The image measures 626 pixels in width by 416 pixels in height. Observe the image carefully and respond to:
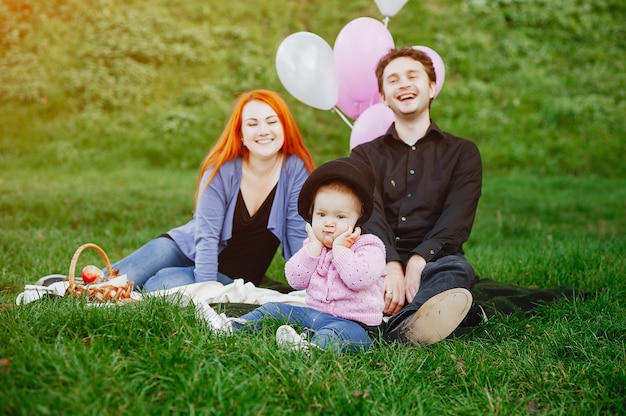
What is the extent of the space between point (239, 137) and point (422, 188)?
47.4 inches

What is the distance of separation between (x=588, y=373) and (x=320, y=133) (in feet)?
26.3

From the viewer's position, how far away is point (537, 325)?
324cm

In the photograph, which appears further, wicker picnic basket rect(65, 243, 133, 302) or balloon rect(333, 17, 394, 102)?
balloon rect(333, 17, 394, 102)

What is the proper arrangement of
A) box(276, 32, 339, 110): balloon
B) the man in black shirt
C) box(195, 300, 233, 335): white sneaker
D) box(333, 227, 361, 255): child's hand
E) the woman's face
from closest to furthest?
box(195, 300, 233, 335): white sneaker < box(333, 227, 361, 255): child's hand < the man in black shirt < the woman's face < box(276, 32, 339, 110): balloon

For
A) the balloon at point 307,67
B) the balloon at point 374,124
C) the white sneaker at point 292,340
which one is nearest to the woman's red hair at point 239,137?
the balloon at point 374,124

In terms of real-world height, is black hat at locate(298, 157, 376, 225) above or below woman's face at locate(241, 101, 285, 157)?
below

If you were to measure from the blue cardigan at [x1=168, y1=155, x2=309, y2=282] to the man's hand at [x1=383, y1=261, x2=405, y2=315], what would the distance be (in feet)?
2.44

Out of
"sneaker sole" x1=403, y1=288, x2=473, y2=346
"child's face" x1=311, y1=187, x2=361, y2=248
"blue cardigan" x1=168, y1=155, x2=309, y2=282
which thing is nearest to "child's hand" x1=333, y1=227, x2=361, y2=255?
"child's face" x1=311, y1=187, x2=361, y2=248

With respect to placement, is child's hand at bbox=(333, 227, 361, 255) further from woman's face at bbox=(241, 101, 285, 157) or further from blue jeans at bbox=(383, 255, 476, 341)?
woman's face at bbox=(241, 101, 285, 157)

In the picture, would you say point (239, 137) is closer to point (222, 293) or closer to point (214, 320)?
point (222, 293)

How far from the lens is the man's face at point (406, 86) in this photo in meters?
3.62

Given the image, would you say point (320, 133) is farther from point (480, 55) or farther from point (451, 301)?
point (451, 301)

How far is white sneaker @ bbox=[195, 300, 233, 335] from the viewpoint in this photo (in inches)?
105

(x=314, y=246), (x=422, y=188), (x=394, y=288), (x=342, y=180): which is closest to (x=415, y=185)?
(x=422, y=188)
